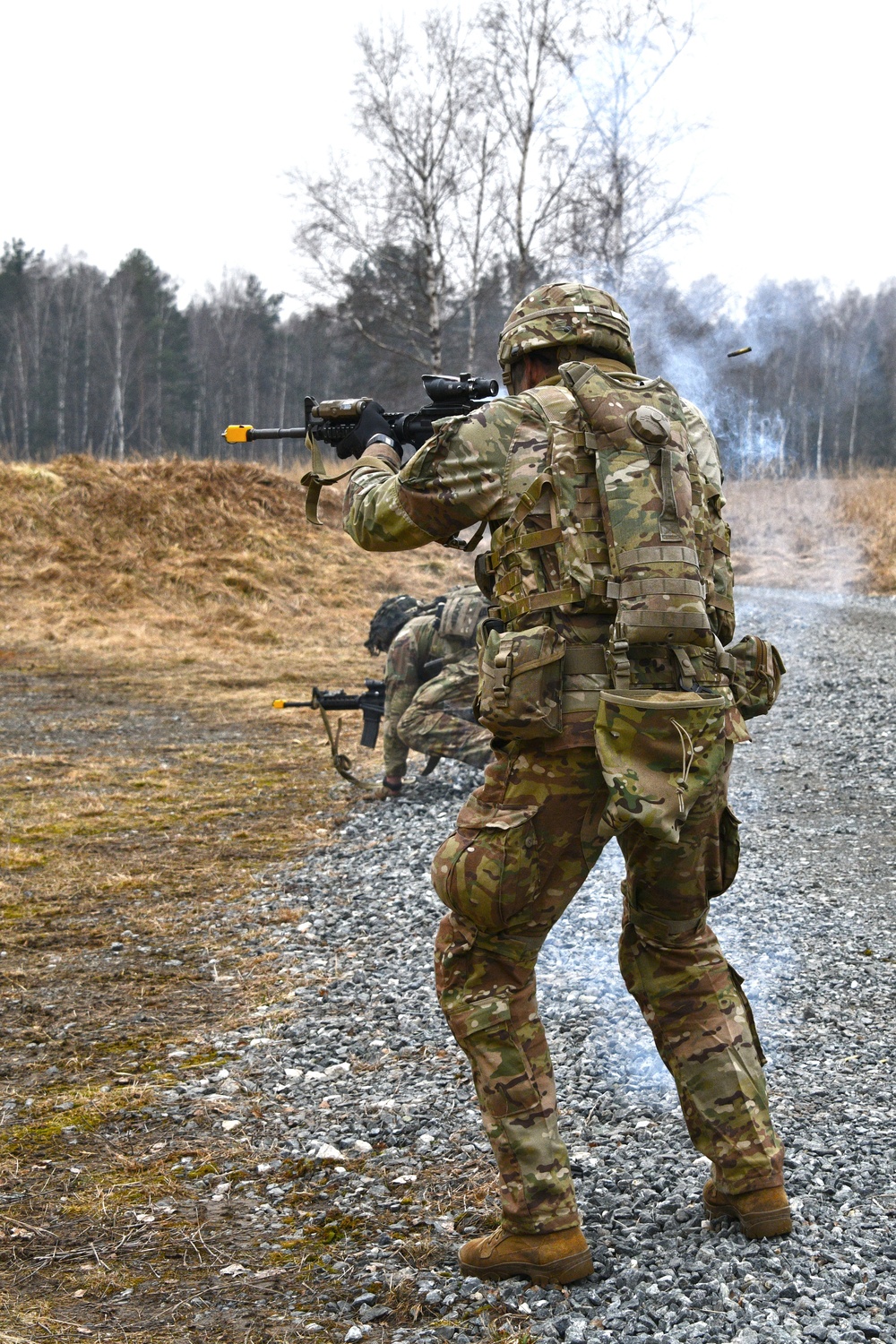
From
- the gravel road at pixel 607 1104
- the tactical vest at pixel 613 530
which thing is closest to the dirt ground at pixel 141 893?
the gravel road at pixel 607 1104

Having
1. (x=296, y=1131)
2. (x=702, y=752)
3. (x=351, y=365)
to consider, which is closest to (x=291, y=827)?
(x=296, y=1131)

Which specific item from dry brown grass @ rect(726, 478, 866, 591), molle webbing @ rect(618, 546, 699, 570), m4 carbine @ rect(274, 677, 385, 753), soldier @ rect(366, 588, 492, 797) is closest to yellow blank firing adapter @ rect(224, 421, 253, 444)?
molle webbing @ rect(618, 546, 699, 570)

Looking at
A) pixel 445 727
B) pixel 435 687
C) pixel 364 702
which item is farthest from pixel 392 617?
pixel 445 727

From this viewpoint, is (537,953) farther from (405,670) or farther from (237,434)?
(405,670)

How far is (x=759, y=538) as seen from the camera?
81.2ft

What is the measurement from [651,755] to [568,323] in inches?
42.4

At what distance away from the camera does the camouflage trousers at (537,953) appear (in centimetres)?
256

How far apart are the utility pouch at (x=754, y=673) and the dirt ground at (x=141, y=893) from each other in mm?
1701

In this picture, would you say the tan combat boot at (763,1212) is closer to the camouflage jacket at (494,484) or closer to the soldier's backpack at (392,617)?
the camouflage jacket at (494,484)

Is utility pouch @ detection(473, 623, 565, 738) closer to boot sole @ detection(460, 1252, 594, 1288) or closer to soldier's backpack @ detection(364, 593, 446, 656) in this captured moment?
boot sole @ detection(460, 1252, 594, 1288)

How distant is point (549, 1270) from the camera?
2.53 meters

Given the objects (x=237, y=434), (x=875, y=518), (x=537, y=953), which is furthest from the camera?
(x=875, y=518)

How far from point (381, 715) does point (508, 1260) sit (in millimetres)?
6016

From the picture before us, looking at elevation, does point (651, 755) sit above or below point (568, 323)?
below
